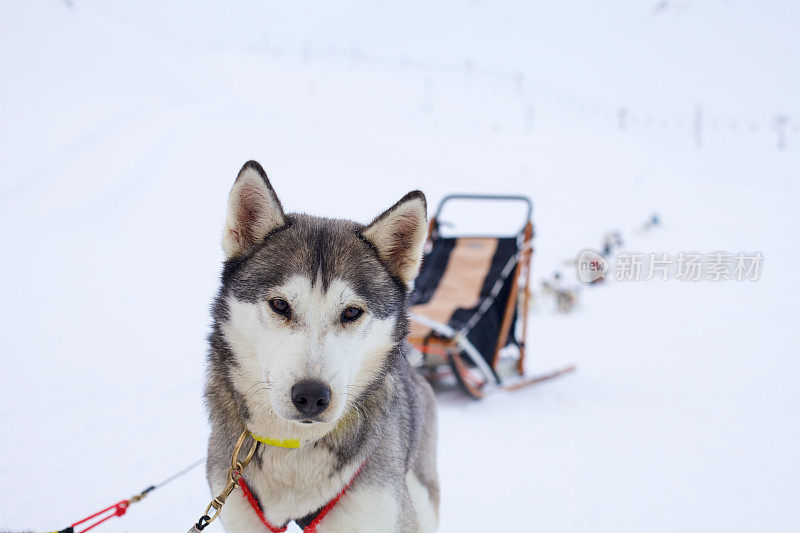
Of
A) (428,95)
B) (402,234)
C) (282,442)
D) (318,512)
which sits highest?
(428,95)

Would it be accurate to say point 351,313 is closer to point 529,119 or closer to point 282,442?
point 282,442

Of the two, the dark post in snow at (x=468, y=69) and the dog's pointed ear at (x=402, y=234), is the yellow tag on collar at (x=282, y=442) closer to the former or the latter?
the dog's pointed ear at (x=402, y=234)

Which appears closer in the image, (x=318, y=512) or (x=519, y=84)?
(x=318, y=512)

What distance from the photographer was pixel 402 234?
1.50 metres

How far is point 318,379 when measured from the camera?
1148 mm

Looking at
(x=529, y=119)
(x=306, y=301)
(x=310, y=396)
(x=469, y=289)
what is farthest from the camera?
(x=529, y=119)

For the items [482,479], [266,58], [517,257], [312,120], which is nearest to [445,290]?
[517,257]

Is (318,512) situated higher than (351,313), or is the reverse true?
(351,313)

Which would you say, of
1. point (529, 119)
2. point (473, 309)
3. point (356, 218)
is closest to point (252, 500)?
point (473, 309)

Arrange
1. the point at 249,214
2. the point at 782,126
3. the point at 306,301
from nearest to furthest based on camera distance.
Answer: the point at 306,301 → the point at 249,214 → the point at 782,126

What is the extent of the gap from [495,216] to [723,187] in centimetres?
738

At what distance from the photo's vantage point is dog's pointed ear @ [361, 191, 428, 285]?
1.42 m

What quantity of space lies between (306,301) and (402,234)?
1.21 feet

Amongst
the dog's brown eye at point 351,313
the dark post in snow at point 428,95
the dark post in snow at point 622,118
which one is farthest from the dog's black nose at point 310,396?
the dark post in snow at point 622,118
